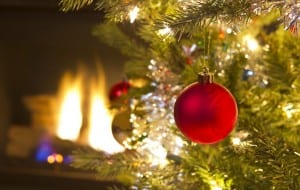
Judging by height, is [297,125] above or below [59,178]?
below

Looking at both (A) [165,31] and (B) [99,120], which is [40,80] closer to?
(B) [99,120]

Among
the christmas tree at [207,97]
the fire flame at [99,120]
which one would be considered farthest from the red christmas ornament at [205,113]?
the fire flame at [99,120]

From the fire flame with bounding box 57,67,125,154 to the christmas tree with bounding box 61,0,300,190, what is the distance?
610 mm

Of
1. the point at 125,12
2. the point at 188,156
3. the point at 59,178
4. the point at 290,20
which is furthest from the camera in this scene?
the point at 59,178

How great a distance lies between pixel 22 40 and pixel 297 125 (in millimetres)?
1047

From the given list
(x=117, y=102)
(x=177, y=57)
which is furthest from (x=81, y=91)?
(x=177, y=57)

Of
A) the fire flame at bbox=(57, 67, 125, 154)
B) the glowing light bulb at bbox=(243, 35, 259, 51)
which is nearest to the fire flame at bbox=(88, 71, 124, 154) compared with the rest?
the fire flame at bbox=(57, 67, 125, 154)

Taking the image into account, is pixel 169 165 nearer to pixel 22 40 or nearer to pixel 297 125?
pixel 297 125

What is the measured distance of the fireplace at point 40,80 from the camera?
62.4 inches

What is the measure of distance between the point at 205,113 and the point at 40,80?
120 centimetres

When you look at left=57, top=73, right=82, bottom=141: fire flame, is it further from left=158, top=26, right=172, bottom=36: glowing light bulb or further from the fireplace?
left=158, top=26, right=172, bottom=36: glowing light bulb

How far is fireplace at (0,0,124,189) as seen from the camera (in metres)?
1.58

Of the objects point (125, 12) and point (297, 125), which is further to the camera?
point (297, 125)

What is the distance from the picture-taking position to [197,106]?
579 mm
